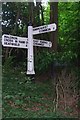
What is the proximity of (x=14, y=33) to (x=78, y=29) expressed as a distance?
1.25 meters


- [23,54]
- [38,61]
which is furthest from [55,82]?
[23,54]

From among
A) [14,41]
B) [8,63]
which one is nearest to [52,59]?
[8,63]

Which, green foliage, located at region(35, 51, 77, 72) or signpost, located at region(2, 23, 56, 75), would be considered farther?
green foliage, located at region(35, 51, 77, 72)

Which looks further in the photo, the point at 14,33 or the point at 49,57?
the point at 14,33

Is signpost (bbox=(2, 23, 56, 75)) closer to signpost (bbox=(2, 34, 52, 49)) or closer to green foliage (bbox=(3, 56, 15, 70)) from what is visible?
signpost (bbox=(2, 34, 52, 49))

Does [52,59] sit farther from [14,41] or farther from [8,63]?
[14,41]

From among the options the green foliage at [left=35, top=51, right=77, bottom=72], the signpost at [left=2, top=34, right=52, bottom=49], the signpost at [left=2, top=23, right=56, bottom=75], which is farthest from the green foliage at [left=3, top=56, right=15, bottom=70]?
the signpost at [left=2, top=34, right=52, bottom=49]

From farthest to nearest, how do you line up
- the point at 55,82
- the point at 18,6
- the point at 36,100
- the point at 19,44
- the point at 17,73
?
the point at 18,6, the point at 17,73, the point at 55,82, the point at 36,100, the point at 19,44

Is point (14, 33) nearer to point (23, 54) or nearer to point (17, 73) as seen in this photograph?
point (23, 54)

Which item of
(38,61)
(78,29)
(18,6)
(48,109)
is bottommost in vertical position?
(48,109)

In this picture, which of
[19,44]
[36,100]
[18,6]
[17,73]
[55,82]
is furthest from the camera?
[18,6]

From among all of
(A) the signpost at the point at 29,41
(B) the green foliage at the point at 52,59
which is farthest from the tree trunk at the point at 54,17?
(A) the signpost at the point at 29,41

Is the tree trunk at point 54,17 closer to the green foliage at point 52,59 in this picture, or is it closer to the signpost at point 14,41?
the green foliage at point 52,59

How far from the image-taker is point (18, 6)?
4910 millimetres
